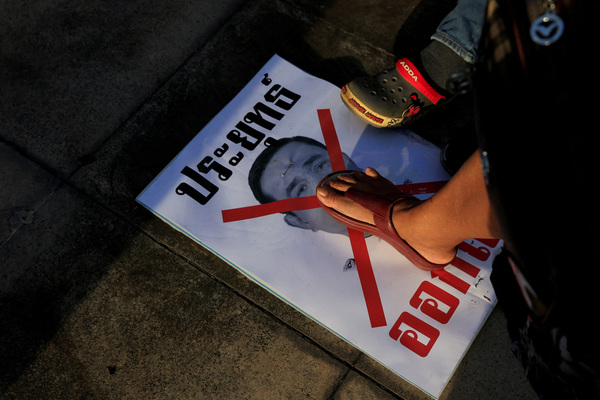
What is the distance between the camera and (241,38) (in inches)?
51.3

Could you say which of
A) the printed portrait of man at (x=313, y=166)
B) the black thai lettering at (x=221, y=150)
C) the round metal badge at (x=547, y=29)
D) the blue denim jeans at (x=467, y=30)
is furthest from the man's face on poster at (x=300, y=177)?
the round metal badge at (x=547, y=29)

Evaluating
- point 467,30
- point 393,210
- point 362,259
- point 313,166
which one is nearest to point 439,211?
point 393,210

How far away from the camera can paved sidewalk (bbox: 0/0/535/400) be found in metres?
0.95

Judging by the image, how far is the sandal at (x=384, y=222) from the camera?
96cm

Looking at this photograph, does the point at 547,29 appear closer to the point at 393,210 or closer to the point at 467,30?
the point at 393,210

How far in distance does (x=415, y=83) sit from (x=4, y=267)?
102cm

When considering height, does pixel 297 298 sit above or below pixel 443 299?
below

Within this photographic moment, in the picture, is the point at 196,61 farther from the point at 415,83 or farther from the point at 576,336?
the point at 576,336

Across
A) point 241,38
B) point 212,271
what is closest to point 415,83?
point 241,38

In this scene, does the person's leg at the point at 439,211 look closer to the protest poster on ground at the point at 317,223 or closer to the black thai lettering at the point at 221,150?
the protest poster on ground at the point at 317,223

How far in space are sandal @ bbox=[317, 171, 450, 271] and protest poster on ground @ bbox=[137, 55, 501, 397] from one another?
0.06 m

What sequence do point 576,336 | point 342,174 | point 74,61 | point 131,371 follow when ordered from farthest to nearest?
point 74,61 → point 342,174 → point 131,371 → point 576,336

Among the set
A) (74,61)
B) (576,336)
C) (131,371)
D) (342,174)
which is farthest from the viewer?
(74,61)

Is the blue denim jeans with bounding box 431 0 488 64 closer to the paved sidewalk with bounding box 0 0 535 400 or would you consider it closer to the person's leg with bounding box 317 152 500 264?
the paved sidewalk with bounding box 0 0 535 400
